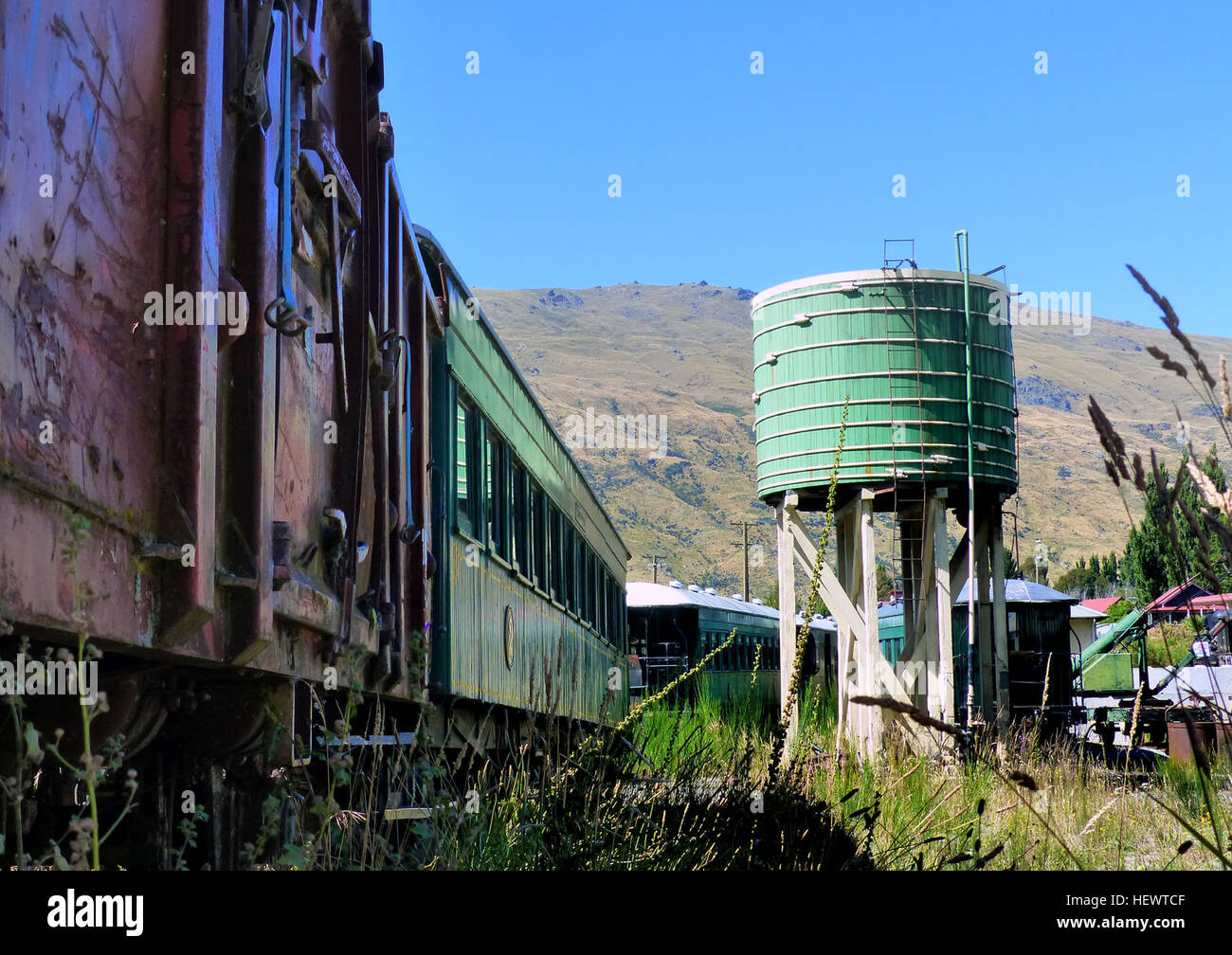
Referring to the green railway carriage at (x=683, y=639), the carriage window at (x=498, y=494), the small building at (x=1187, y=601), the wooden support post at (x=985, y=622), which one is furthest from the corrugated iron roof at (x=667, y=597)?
the small building at (x=1187, y=601)

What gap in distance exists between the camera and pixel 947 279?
17109mm

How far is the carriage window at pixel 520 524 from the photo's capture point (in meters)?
9.36

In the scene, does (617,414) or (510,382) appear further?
(617,414)

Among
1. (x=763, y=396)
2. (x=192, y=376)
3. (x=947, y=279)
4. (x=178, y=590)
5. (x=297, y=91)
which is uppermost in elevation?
(x=947, y=279)

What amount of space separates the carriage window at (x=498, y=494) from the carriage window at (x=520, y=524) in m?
0.41

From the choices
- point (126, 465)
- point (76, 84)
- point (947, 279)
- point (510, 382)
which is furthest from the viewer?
point (947, 279)

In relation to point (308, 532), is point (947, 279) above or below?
above

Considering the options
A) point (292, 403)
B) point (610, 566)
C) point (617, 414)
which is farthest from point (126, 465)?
point (617, 414)

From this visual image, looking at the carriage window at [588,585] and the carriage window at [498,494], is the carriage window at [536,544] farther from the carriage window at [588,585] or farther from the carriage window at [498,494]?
the carriage window at [588,585]

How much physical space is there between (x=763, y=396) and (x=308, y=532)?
1444 centimetres

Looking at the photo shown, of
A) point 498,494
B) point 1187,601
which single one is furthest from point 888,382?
point 1187,601

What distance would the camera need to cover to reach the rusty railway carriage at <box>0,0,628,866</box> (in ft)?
7.05

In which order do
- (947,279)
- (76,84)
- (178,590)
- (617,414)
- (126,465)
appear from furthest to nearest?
(617,414) → (947,279) → (178,590) → (126,465) → (76,84)

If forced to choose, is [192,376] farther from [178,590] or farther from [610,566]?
[610,566]
